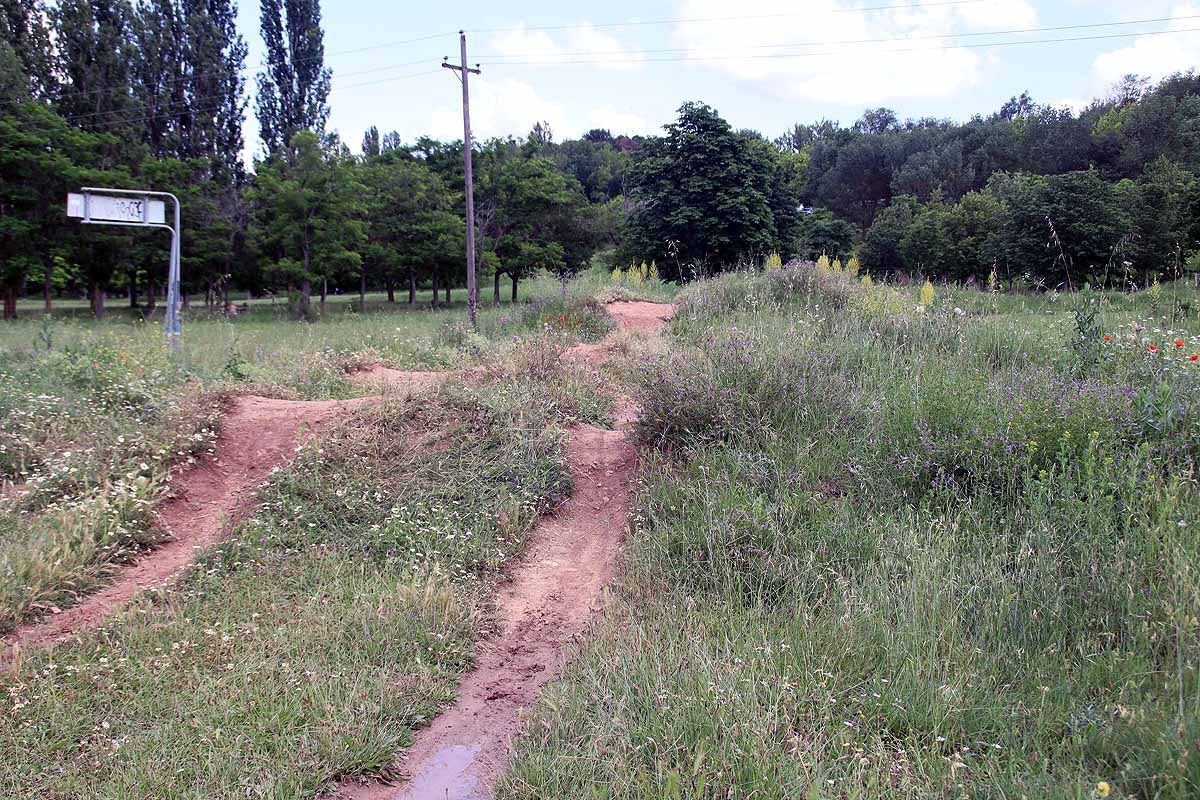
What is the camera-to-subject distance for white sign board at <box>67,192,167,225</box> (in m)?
10.7

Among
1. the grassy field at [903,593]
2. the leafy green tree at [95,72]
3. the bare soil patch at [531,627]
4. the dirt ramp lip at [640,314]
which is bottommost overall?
the bare soil patch at [531,627]

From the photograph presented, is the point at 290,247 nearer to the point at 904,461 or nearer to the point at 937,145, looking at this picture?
the point at 904,461

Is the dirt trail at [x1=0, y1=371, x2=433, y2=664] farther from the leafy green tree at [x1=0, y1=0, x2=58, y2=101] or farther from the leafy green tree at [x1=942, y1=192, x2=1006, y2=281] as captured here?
the leafy green tree at [x1=942, y1=192, x2=1006, y2=281]

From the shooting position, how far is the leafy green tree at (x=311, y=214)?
104 ft

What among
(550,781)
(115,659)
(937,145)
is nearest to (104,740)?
(115,659)

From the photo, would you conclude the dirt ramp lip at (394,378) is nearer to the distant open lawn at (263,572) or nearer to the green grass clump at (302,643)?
the distant open lawn at (263,572)

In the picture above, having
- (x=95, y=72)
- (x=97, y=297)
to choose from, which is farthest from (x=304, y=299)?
(x=95, y=72)

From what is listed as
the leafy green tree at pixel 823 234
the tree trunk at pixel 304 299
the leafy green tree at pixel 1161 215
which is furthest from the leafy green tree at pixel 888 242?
the tree trunk at pixel 304 299

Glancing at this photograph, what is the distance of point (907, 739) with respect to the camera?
8.83ft

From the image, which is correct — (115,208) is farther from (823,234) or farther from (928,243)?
(928,243)

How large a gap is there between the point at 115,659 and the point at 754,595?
3.17 meters

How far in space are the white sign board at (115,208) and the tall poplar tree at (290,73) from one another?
3492cm

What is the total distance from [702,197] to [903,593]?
27.1 m

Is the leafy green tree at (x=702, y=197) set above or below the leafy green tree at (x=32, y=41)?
below
